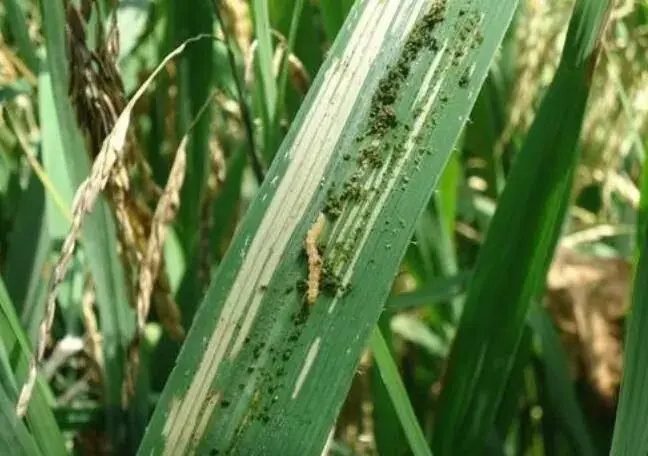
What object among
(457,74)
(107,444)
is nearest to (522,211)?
(457,74)

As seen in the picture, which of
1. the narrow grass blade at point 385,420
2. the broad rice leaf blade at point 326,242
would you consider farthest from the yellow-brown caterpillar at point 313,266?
the narrow grass blade at point 385,420

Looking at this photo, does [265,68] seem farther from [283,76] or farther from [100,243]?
[100,243]

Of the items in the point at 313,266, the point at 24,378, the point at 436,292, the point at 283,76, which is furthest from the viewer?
the point at 436,292

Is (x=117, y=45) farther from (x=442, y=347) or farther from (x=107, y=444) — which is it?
(x=442, y=347)

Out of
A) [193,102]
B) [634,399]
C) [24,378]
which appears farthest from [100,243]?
[634,399]

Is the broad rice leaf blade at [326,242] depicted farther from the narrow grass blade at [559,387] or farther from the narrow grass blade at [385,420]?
the narrow grass blade at [559,387]

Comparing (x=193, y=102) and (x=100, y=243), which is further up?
(x=193, y=102)

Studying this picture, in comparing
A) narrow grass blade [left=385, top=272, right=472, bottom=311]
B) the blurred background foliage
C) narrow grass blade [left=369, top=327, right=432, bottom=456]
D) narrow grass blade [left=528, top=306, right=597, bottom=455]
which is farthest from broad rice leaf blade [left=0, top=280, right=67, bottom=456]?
narrow grass blade [left=528, top=306, right=597, bottom=455]
